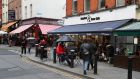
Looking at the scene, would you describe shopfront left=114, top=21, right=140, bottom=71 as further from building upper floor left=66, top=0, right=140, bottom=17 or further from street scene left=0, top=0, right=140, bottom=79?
building upper floor left=66, top=0, right=140, bottom=17

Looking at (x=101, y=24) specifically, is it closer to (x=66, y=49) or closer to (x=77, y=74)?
(x=66, y=49)

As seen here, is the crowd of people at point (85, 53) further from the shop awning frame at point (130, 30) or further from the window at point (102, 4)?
the window at point (102, 4)

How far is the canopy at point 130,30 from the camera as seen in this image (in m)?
19.6

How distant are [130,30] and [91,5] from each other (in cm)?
966

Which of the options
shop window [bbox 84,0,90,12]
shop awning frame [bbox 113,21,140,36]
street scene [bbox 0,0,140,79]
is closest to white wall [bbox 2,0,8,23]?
street scene [bbox 0,0,140,79]

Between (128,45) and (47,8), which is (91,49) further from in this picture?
(47,8)

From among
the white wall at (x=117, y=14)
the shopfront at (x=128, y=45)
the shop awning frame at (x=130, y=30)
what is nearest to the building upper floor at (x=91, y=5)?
the white wall at (x=117, y=14)

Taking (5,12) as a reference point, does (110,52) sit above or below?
below

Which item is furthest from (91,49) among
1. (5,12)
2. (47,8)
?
(5,12)

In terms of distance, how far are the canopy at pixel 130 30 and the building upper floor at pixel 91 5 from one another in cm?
155

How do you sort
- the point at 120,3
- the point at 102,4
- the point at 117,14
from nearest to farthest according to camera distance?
the point at 117,14, the point at 120,3, the point at 102,4

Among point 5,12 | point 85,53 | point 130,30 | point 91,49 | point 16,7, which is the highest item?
point 16,7

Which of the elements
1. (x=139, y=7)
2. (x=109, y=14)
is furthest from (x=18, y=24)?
(x=139, y=7)

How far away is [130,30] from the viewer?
65.5 feet
